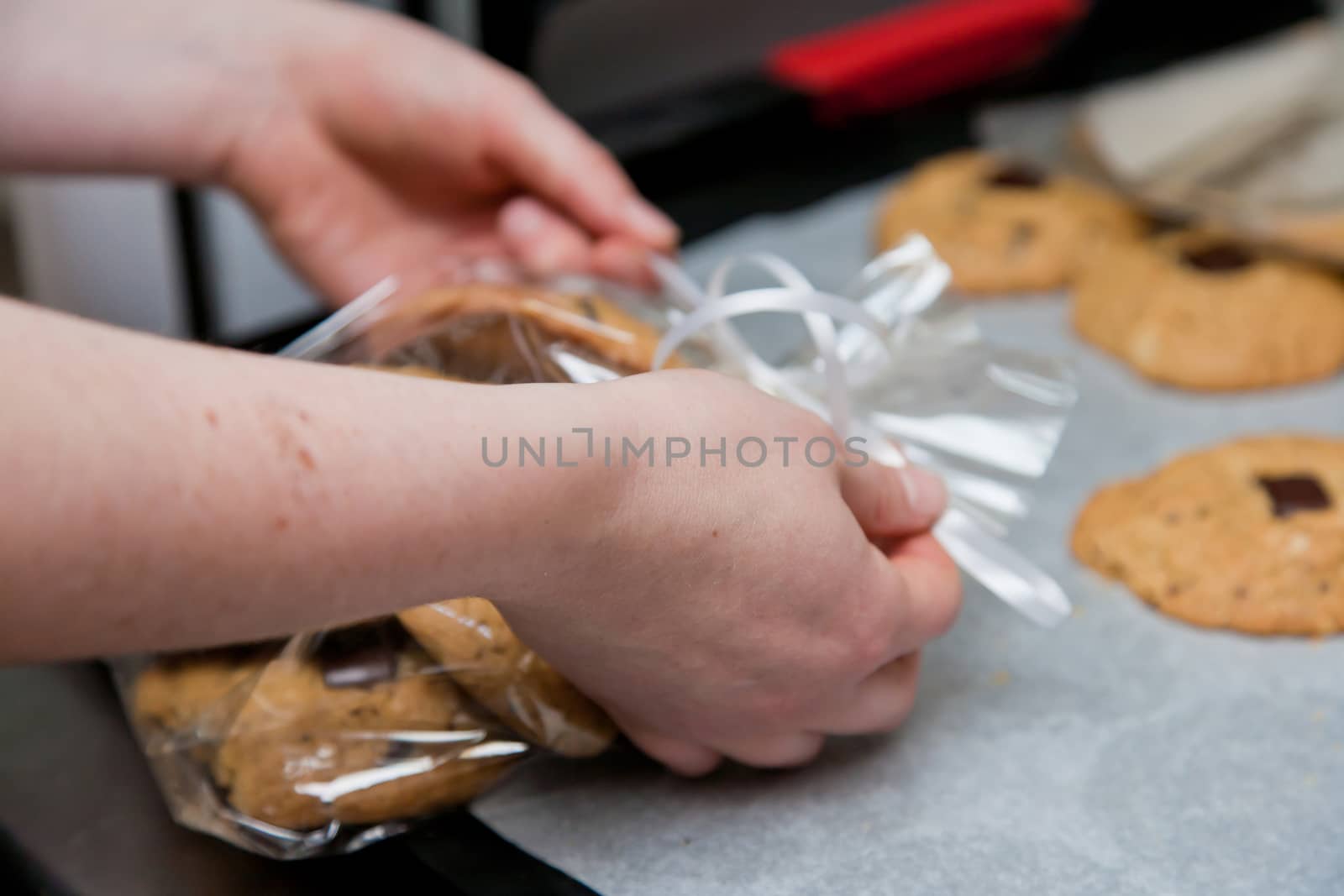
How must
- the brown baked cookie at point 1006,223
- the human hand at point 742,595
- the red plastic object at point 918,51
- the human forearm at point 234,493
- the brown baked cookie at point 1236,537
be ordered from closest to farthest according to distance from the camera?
the human forearm at point 234,493, the human hand at point 742,595, the brown baked cookie at point 1236,537, the brown baked cookie at point 1006,223, the red plastic object at point 918,51

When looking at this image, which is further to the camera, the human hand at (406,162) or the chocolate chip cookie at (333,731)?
the human hand at (406,162)

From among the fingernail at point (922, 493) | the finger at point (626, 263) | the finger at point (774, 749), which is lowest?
the finger at point (774, 749)

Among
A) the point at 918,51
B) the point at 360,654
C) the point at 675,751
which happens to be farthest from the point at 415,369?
the point at 918,51

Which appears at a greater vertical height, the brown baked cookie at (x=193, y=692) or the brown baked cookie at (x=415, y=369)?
the brown baked cookie at (x=415, y=369)

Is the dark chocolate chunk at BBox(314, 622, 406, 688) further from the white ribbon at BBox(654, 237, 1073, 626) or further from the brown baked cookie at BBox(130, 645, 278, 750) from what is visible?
the white ribbon at BBox(654, 237, 1073, 626)

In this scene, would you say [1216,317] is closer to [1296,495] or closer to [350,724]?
[1296,495]

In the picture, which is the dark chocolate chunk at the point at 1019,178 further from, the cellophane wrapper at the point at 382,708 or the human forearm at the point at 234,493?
the human forearm at the point at 234,493

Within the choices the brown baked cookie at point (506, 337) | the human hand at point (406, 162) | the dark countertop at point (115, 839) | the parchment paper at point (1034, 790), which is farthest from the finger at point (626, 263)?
the dark countertop at point (115, 839)

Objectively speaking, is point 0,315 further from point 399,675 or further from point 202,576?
point 399,675
